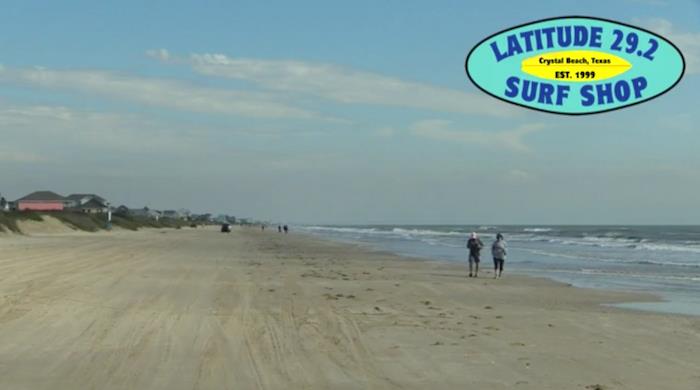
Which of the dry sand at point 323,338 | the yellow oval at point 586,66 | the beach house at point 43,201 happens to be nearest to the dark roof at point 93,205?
the beach house at point 43,201

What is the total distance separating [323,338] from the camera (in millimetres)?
11328

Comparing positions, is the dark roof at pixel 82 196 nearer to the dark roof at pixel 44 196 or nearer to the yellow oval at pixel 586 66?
the dark roof at pixel 44 196

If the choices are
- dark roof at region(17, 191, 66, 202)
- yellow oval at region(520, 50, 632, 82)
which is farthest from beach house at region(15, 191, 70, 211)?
yellow oval at region(520, 50, 632, 82)

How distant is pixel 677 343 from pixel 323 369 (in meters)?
5.75

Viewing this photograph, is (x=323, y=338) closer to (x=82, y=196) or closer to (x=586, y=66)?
(x=586, y=66)

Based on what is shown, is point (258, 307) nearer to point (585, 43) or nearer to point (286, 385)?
point (286, 385)

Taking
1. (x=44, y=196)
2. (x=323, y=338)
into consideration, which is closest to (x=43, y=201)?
(x=44, y=196)

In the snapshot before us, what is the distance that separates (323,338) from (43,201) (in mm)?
162453

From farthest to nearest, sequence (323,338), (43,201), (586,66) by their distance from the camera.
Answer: (43,201), (323,338), (586,66)

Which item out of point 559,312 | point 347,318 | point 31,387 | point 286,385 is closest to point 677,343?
point 559,312

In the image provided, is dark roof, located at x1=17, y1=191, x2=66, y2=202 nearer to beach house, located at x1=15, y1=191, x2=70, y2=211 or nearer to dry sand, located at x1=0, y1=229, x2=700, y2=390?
beach house, located at x1=15, y1=191, x2=70, y2=211

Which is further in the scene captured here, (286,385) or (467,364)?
(467,364)

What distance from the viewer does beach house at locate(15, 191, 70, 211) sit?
515ft

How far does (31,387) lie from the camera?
802 cm
